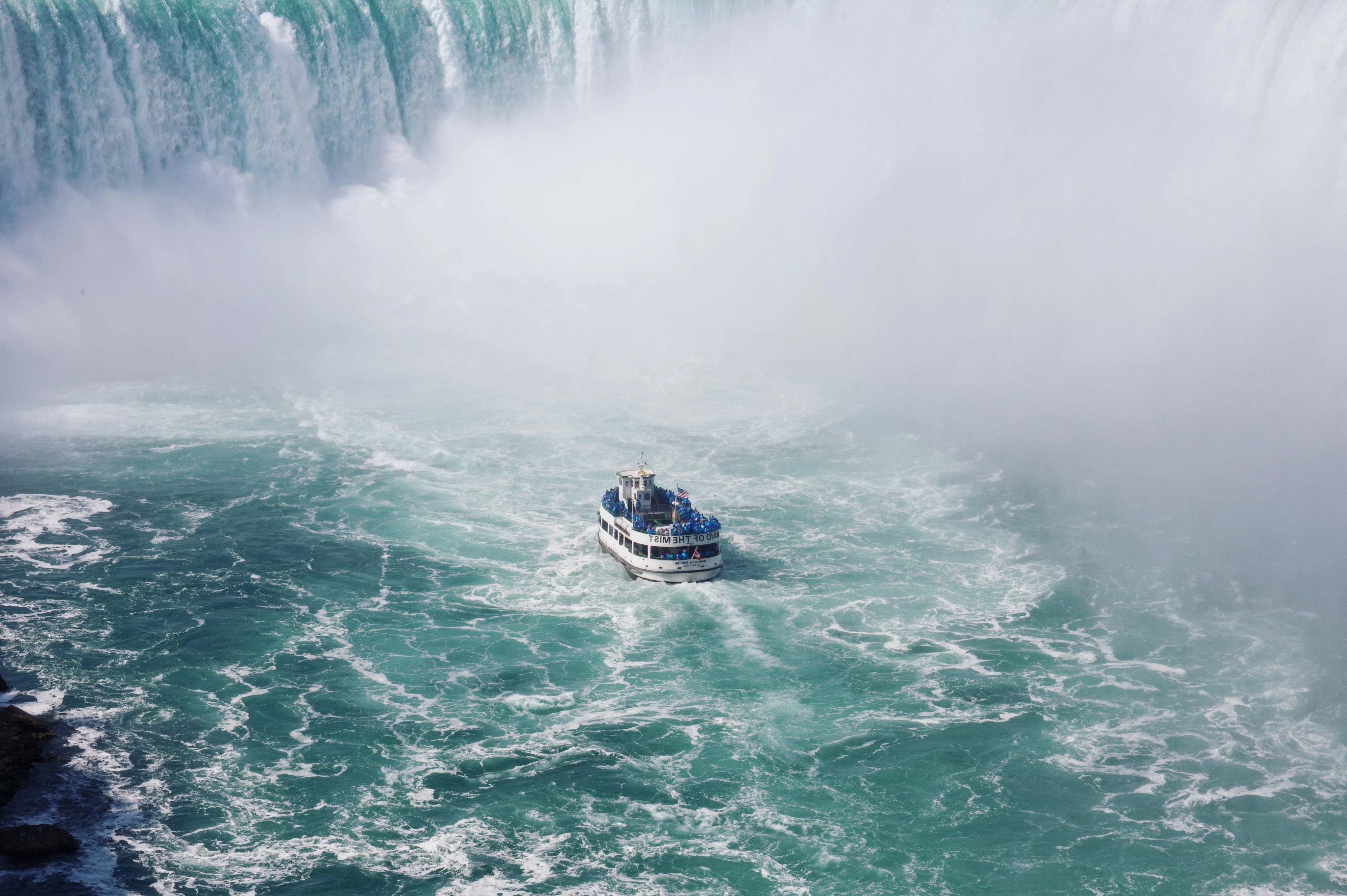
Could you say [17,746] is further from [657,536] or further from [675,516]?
[675,516]

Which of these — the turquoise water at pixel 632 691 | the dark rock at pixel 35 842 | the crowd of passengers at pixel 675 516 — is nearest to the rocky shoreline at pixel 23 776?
the dark rock at pixel 35 842

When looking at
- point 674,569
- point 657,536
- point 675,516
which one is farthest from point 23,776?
point 675,516

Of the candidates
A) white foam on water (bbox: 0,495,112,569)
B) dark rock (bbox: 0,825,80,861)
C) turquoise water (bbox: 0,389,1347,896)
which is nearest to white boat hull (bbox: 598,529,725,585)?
turquoise water (bbox: 0,389,1347,896)

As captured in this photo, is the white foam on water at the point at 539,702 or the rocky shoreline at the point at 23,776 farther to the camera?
the white foam on water at the point at 539,702

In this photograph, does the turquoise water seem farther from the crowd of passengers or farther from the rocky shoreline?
the crowd of passengers

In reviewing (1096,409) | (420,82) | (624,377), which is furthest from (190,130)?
(1096,409)

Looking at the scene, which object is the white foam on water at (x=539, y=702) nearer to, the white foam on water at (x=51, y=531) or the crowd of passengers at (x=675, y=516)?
the crowd of passengers at (x=675, y=516)
